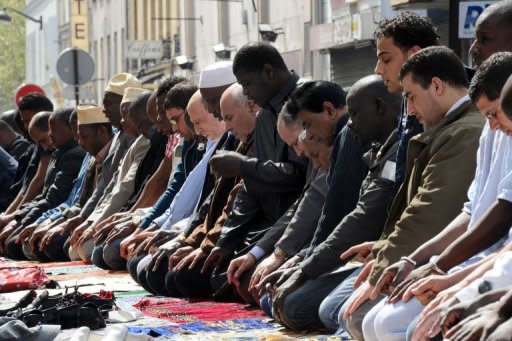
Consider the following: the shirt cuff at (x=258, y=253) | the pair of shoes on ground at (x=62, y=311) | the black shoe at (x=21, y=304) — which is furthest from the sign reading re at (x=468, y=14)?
the black shoe at (x=21, y=304)

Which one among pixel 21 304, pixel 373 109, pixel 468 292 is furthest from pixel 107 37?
pixel 468 292

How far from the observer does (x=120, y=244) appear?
41.2ft

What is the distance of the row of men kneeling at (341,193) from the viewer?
6.39 m

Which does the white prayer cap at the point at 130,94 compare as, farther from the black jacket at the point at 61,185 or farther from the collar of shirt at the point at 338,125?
the collar of shirt at the point at 338,125

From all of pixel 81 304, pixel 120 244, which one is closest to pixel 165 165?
pixel 120 244

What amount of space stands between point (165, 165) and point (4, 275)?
2194 millimetres

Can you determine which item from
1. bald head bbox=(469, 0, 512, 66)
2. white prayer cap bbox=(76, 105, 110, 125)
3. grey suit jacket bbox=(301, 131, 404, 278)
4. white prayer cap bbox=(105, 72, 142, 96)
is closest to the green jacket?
bald head bbox=(469, 0, 512, 66)

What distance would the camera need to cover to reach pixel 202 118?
11156 millimetres

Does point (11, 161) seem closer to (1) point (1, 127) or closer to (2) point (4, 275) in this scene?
(1) point (1, 127)

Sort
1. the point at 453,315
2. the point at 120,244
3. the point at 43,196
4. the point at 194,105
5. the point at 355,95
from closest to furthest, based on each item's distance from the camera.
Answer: the point at 453,315, the point at 355,95, the point at 194,105, the point at 120,244, the point at 43,196

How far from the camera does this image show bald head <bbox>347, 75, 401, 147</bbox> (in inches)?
316

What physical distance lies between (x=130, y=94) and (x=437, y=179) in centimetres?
751

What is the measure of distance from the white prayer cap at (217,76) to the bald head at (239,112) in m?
0.76

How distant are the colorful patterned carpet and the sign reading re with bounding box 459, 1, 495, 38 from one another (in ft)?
8.94
